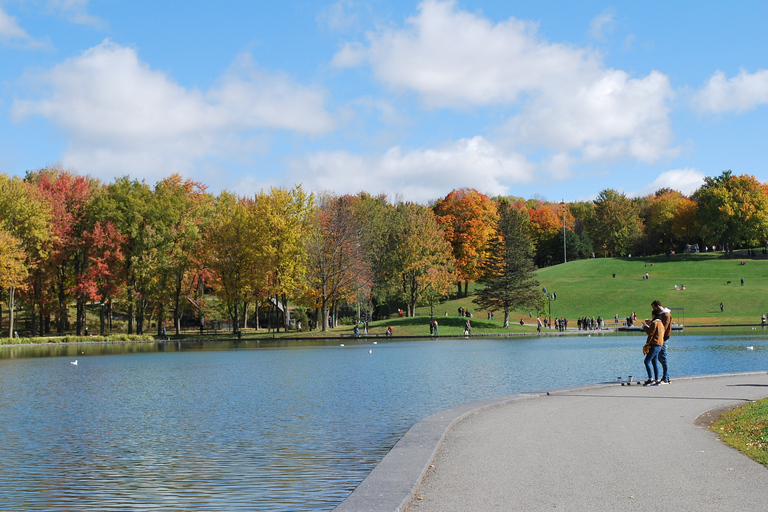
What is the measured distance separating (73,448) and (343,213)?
180ft

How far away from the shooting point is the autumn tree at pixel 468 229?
89.0 meters

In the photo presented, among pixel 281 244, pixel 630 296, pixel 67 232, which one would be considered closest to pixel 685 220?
pixel 630 296

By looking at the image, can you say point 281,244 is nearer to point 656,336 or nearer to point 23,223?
point 23,223

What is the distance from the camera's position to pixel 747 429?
10.8m

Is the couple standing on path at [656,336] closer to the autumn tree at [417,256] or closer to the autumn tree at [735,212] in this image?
the autumn tree at [417,256]

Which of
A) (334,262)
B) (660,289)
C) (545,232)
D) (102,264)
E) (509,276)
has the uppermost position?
(545,232)

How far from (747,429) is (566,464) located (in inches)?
154

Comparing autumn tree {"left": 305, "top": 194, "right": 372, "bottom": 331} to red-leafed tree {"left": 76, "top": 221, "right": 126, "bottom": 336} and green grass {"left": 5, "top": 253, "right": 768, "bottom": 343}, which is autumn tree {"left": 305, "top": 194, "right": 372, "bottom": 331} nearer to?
green grass {"left": 5, "top": 253, "right": 768, "bottom": 343}

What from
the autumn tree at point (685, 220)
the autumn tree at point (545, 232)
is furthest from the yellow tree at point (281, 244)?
the autumn tree at point (685, 220)

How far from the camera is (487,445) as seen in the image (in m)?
10.3

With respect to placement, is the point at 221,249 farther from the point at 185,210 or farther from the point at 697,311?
the point at 697,311

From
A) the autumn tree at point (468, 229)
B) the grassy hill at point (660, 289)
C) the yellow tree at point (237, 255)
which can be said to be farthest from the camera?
the autumn tree at point (468, 229)

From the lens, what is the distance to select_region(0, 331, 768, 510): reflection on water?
933 centimetres

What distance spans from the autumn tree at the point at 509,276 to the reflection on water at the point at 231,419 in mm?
35989
